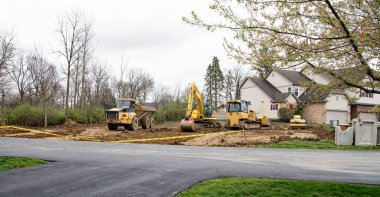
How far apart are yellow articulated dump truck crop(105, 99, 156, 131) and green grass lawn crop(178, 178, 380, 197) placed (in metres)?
19.8

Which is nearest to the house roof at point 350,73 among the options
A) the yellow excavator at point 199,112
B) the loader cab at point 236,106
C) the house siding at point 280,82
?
the yellow excavator at point 199,112

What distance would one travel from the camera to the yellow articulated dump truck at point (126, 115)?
2753 cm

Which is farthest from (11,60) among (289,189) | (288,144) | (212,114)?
(289,189)

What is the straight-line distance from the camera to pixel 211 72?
82.9 meters

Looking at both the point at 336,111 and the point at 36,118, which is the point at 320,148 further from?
the point at 336,111

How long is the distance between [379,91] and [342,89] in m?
0.71

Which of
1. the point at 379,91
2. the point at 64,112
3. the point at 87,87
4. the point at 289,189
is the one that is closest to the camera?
the point at 379,91

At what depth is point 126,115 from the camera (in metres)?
27.8

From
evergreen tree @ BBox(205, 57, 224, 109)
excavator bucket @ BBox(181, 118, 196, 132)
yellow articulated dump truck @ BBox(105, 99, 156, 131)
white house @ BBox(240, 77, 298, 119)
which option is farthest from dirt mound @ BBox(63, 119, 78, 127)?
evergreen tree @ BBox(205, 57, 224, 109)

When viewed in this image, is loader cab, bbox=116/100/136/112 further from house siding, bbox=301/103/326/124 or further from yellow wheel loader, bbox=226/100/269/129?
house siding, bbox=301/103/326/124

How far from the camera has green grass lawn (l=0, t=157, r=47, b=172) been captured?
34.1 ft

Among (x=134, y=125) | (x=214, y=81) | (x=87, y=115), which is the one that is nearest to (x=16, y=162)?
(x=134, y=125)

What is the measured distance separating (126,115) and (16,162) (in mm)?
16668

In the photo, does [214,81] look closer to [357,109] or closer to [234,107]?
[357,109]
